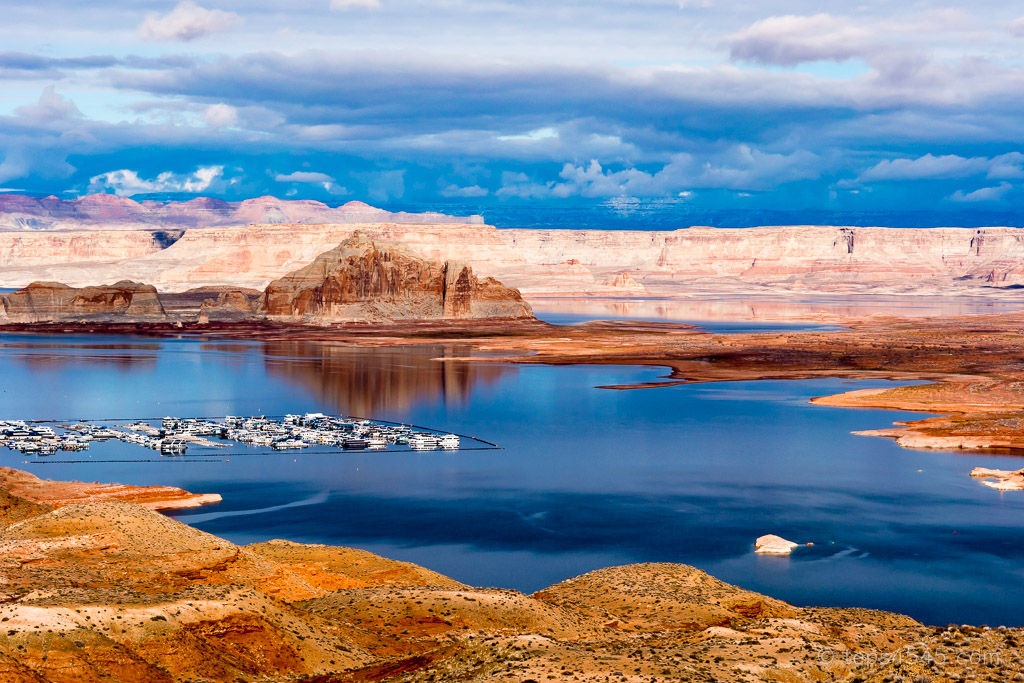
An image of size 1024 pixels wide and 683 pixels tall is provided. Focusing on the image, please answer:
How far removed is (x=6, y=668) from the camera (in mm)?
20656

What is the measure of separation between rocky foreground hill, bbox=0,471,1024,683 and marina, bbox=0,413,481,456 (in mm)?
28760

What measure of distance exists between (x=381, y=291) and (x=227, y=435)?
113m

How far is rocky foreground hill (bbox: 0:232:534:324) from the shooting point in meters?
178

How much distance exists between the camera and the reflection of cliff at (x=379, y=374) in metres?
91.2

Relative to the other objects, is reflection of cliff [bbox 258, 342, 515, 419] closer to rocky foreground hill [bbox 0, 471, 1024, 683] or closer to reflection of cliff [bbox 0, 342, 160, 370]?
reflection of cliff [bbox 0, 342, 160, 370]

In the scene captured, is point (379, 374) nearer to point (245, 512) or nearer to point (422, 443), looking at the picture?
point (422, 443)

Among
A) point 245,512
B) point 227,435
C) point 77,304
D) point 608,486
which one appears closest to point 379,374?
point 227,435

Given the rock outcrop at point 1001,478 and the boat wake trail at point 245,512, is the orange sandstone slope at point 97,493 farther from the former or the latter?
the rock outcrop at point 1001,478

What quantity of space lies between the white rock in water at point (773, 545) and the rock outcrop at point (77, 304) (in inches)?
6003

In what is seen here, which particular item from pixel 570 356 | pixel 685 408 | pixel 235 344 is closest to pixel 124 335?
pixel 235 344

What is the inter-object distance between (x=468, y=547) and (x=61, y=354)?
99.5 m

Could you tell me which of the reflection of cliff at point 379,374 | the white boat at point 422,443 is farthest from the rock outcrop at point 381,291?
the white boat at point 422,443

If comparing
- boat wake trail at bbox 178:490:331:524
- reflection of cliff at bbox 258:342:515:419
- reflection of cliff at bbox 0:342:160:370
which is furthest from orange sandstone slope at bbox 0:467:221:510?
reflection of cliff at bbox 0:342:160:370

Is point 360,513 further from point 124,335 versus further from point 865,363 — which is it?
point 124,335
